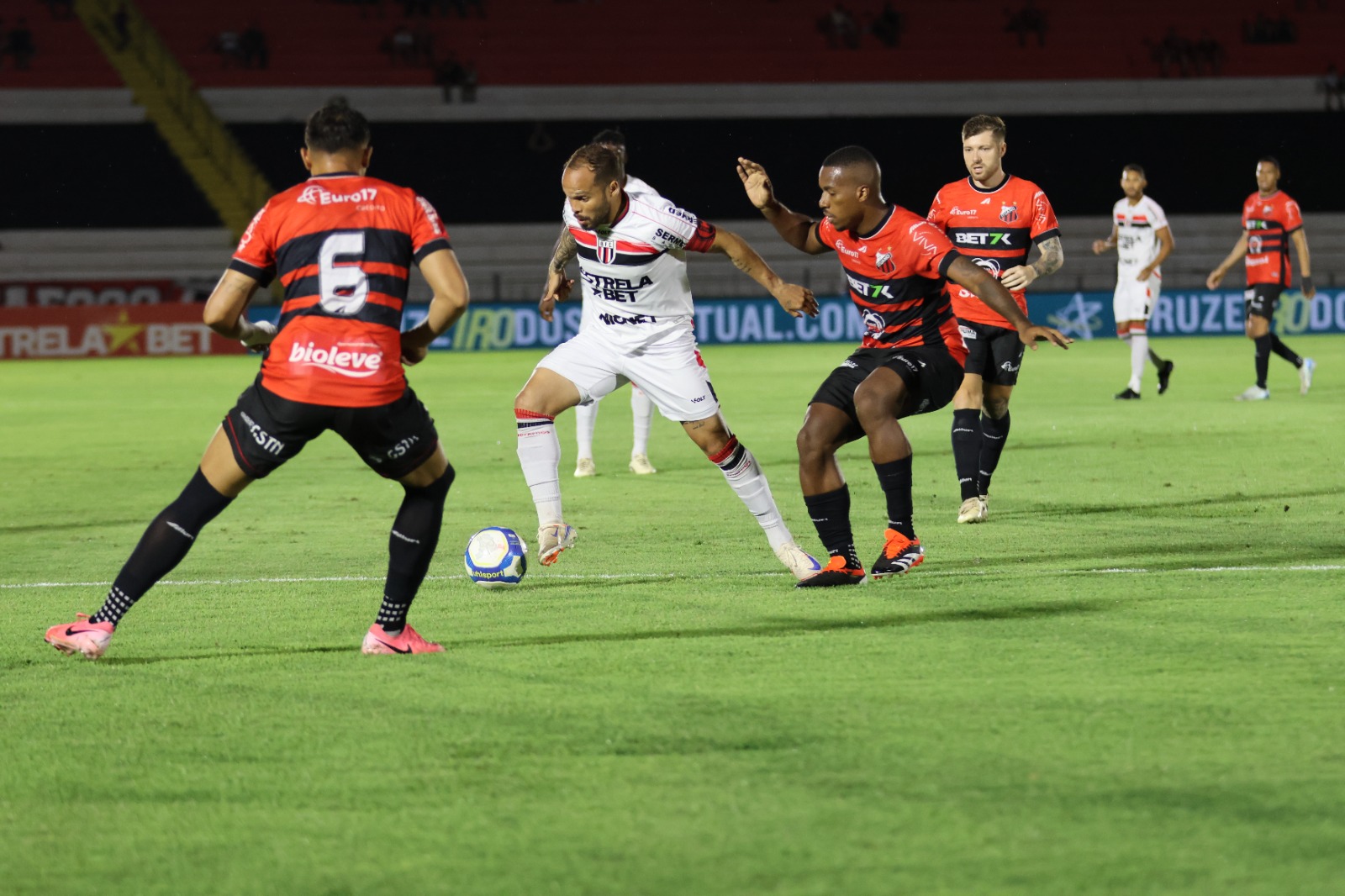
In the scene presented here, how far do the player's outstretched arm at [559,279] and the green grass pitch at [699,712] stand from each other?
121 cm

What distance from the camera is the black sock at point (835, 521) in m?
6.77

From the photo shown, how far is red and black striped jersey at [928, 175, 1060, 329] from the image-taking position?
8805 mm

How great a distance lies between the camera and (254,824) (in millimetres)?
3588

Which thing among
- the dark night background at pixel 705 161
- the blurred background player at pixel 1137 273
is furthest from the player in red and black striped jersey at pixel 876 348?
the dark night background at pixel 705 161

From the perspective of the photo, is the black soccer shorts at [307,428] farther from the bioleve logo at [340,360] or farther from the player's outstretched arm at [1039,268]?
the player's outstretched arm at [1039,268]

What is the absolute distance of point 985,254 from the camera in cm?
889

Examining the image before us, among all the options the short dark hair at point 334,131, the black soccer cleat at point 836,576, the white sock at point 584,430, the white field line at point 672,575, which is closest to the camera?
the short dark hair at point 334,131

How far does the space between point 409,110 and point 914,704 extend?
35.7 m

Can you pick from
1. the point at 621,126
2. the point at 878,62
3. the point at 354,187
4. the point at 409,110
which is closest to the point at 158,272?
the point at 409,110

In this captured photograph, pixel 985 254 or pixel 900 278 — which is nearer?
pixel 900 278

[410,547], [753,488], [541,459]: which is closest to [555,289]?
[541,459]

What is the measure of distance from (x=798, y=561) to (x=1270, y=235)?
1193cm

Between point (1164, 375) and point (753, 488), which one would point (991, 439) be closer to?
point (753, 488)

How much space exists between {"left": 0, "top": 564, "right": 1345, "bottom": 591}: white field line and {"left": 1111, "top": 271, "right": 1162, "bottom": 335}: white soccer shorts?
11047mm
